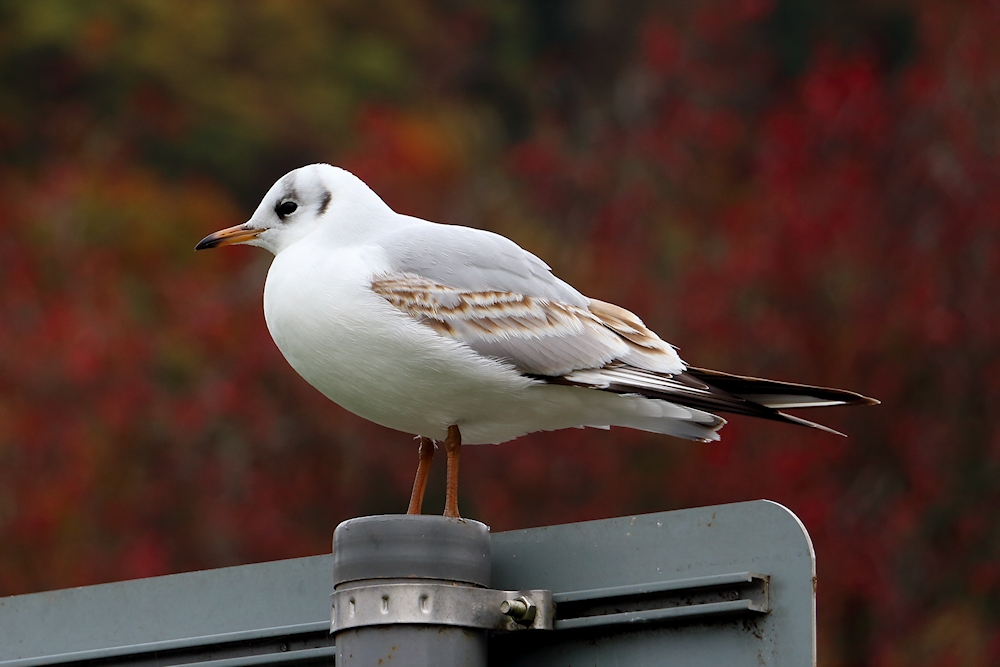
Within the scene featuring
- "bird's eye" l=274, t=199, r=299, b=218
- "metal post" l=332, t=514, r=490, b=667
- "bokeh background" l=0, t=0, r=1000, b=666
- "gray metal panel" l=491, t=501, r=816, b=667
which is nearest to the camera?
"gray metal panel" l=491, t=501, r=816, b=667

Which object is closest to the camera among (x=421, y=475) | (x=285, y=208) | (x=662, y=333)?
(x=421, y=475)

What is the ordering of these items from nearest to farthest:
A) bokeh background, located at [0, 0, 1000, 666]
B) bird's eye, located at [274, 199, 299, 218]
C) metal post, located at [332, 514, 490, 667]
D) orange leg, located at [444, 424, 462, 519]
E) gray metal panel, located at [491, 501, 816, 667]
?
gray metal panel, located at [491, 501, 816, 667], metal post, located at [332, 514, 490, 667], orange leg, located at [444, 424, 462, 519], bird's eye, located at [274, 199, 299, 218], bokeh background, located at [0, 0, 1000, 666]

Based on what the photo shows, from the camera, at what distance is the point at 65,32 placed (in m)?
20.2

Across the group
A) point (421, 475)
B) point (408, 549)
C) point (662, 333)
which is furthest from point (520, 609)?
point (662, 333)

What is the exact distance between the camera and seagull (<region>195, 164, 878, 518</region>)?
10.2 ft

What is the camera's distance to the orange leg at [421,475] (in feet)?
10.7

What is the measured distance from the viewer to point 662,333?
10.1m

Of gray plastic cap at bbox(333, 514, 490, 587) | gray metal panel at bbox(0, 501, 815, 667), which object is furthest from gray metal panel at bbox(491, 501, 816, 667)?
gray plastic cap at bbox(333, 514, 490, 587)

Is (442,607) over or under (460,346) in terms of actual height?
under

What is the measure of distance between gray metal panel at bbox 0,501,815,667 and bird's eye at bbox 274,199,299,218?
1.18 m

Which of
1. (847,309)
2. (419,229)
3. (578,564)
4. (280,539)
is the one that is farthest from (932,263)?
(578,564)

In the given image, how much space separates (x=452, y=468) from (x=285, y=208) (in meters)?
0.85

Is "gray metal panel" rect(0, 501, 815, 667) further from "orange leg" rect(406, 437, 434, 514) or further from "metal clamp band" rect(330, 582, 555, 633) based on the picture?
"orange leg" rect(406, 437, 434, 514)

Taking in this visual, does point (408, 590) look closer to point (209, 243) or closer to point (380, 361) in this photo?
point (380, 361)
